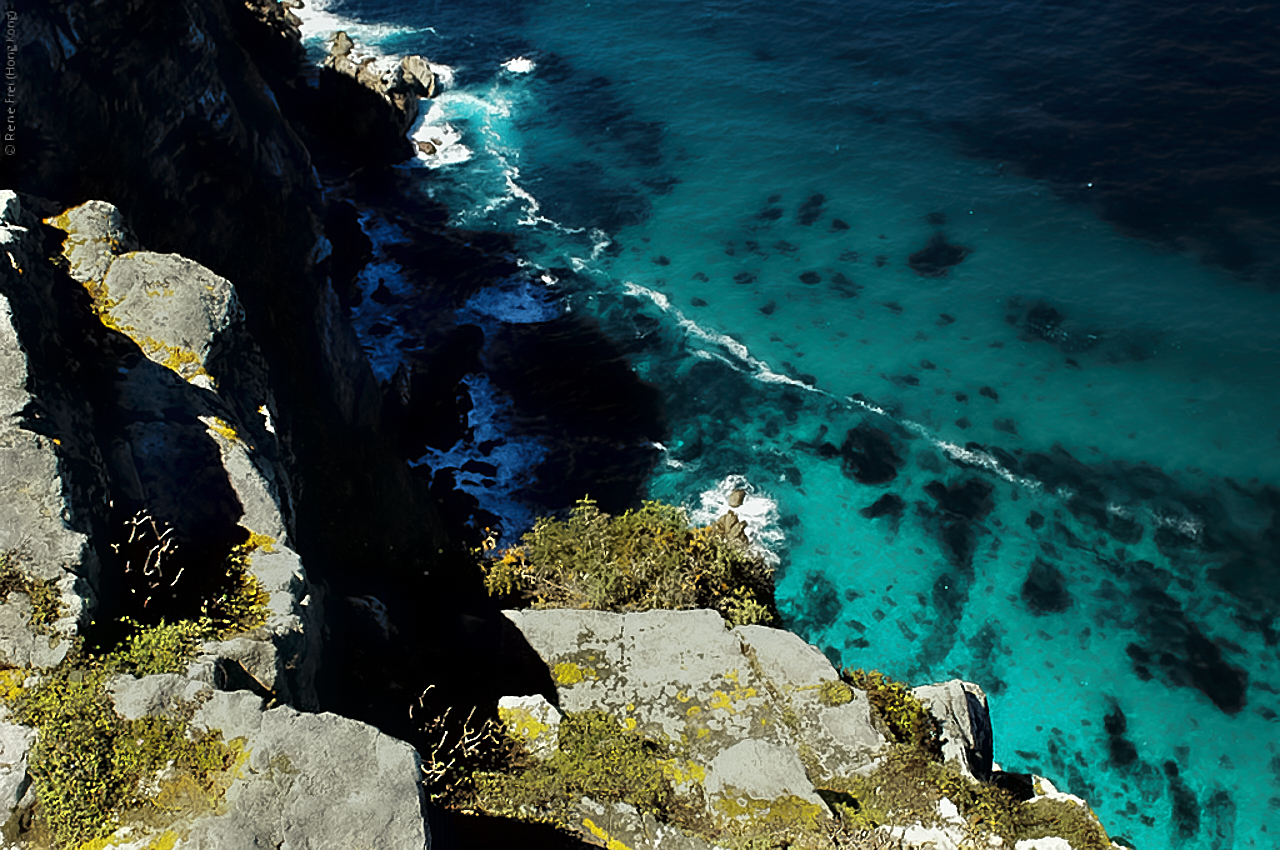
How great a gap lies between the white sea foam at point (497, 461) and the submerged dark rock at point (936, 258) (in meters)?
23.3

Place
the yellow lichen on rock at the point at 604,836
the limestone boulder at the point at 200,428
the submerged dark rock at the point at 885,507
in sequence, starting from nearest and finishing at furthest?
1. the yellow lichen on rock at the point at 604,836
2. the limestone boulder at the point at 200,428
3. the submerged dark rock at the point at 885,507

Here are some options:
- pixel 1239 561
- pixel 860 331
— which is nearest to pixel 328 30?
pixel 860 331

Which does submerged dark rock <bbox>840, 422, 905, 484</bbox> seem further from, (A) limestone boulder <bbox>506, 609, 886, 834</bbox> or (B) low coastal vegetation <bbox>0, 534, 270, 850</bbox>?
(B) low coastal vegetation <bbox>0, 534, 270, 850</bbox>

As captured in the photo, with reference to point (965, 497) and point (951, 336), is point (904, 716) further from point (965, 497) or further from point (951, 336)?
point (951, 336)

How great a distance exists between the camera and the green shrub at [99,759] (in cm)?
827

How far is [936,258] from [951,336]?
21.1 ft

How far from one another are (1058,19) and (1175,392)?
38.7 meters

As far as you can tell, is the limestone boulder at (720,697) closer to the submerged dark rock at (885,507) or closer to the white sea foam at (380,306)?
the submerged dark rock at (885,507)

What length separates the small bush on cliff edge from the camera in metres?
17.4

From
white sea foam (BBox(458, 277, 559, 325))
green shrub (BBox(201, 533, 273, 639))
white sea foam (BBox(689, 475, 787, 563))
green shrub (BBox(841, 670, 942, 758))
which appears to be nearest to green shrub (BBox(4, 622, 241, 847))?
green shrub (BBox(201, 533, 273, 639))

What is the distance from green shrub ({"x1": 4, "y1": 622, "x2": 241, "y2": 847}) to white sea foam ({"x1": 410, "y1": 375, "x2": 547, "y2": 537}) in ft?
78.5

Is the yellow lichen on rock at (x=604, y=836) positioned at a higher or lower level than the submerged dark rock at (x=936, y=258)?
higher

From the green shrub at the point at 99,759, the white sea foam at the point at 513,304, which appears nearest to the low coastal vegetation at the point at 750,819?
the green shrub at the point at 99,759

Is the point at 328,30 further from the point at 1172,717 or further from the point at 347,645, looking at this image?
the point at 1172,717
